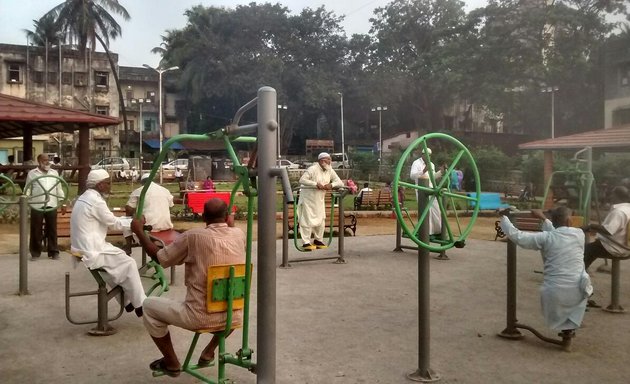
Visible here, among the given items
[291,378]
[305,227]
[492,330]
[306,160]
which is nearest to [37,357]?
[291,378]

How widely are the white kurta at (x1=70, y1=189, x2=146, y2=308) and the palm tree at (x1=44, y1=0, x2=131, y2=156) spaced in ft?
129

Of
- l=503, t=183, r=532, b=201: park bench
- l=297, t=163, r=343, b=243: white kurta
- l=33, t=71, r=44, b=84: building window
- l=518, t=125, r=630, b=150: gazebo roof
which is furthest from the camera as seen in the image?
l=33, t=71, r=44, b=84: building window

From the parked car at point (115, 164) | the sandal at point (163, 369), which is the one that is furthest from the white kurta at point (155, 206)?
the parked car at point (115, 164)

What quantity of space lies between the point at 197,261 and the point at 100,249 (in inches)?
70.2

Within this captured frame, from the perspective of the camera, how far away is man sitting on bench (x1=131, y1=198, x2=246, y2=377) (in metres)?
3.33

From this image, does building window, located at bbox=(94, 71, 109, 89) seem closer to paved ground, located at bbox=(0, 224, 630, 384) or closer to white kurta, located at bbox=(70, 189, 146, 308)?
paved ground, located at bbox=(0, 224, 630, 384)

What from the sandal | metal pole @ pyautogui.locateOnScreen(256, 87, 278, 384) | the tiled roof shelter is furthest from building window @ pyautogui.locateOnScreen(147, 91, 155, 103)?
metal pole @ pyautogui.locateOnScreen(256, 87, 278, 384)

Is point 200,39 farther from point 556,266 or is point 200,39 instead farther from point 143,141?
point 556,266

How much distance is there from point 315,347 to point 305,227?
4.02 m

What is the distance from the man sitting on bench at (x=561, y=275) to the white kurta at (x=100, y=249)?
2694 mm

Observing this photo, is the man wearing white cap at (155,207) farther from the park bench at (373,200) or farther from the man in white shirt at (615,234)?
the park bench at (373,200)

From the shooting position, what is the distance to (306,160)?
146ft

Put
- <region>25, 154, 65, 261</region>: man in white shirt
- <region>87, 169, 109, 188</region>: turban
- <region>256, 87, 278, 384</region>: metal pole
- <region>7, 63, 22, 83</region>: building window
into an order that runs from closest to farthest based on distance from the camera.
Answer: <region>256, 87, 278, 384</region>: metal pole, <region>87, 169, 109, 188</region>: turban, <region>25, 154, 65, 261</region>: man in white shirt, <region>7, 63, 22, 83</region>: building window

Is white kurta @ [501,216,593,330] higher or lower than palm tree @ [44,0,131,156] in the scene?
lower
